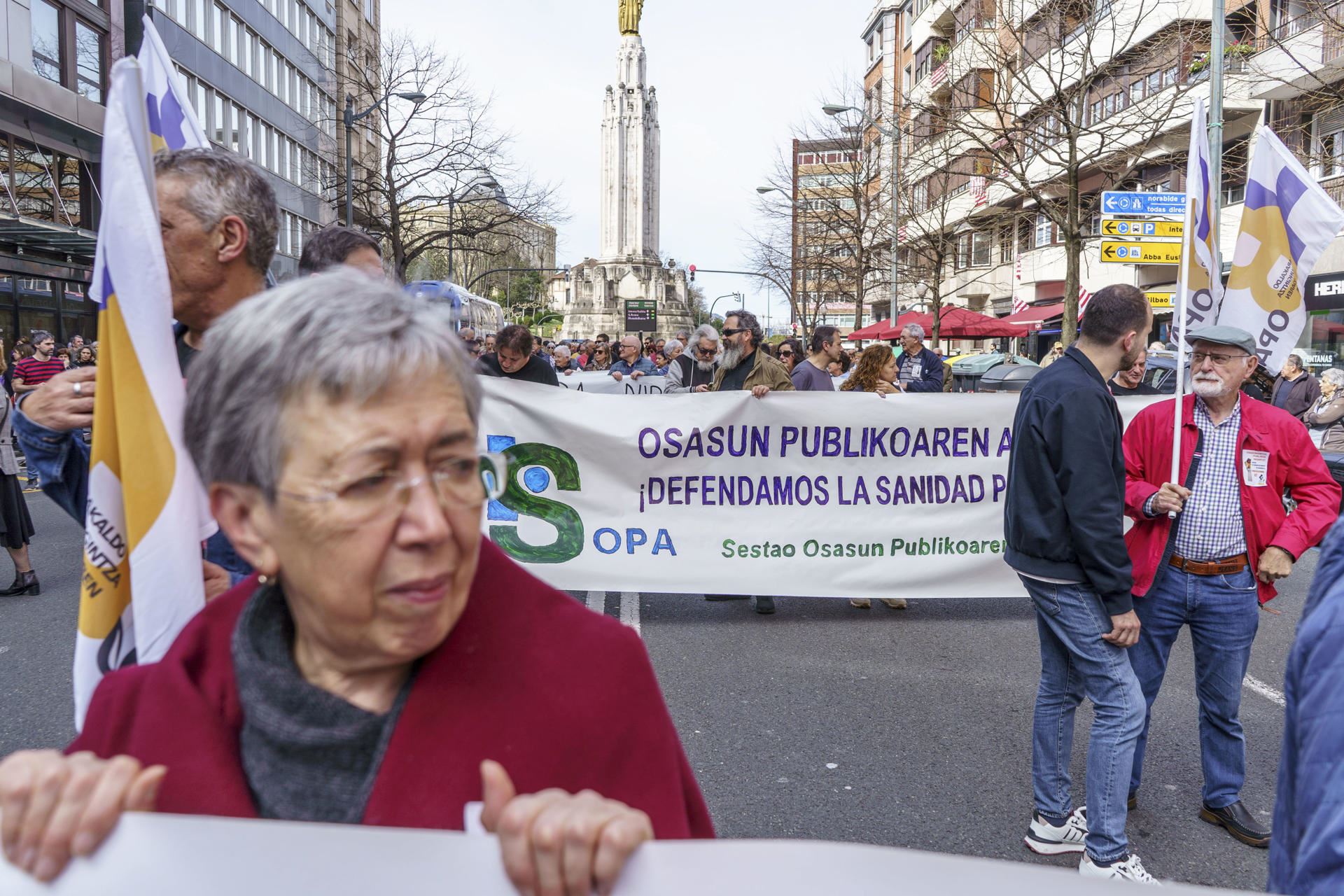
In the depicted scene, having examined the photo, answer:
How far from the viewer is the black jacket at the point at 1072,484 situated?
355 centimetres

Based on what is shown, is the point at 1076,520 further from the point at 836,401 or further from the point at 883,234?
the point at 883,234

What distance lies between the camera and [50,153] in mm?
24812

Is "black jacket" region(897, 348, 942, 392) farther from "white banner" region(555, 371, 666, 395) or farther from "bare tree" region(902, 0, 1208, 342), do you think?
"bare tree" region(902, 0, 1208, 342)

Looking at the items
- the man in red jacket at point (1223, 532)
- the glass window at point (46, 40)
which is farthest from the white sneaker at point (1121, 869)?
the glass window at point (46, 40)

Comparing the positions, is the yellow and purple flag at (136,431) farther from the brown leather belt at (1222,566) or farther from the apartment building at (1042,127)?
the apartment building at (1042,127)

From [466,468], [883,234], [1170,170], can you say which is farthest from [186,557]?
[883,234]

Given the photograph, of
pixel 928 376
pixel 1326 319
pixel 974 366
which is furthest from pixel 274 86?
pixel 928 376

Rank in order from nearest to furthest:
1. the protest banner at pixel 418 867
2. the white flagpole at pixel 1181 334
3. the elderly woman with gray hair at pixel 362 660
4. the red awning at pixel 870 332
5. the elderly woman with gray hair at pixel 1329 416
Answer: the protest banner at pixel 418 867 → the elderly woman with gray hair at pixel 362 660 → the white flagpole at pixel 1181 334 → the elderly woman with gray hair at pixel 1329 416 → the red awning at pixel 870 332

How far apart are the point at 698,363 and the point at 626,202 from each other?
7655 centimetres

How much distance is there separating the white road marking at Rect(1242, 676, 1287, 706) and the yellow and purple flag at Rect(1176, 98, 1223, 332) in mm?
2034

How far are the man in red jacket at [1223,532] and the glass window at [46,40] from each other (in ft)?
85.9

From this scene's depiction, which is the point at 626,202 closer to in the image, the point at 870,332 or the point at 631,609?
the point at 870,332

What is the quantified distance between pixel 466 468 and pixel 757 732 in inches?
158

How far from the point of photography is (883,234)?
1554 inches
